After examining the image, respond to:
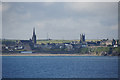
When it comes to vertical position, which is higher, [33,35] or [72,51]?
[33,35]

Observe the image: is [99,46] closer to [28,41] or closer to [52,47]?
[52,47]

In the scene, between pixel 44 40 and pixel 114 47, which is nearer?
pixel 114 47

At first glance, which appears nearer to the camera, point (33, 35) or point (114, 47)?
point (114, 47)

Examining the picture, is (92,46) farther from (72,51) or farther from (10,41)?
(10,41)

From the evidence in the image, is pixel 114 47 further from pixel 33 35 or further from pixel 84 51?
pixel 33 35

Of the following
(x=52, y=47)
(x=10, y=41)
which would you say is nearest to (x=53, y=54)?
(x=52, y=47)

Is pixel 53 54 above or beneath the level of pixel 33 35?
beneath

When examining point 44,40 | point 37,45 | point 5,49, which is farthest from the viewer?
point 44,40

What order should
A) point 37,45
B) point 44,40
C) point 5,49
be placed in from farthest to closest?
point 44,40 < point 37,45 < point 5,49

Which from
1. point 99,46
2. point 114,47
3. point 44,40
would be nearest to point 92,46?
point 99,46
